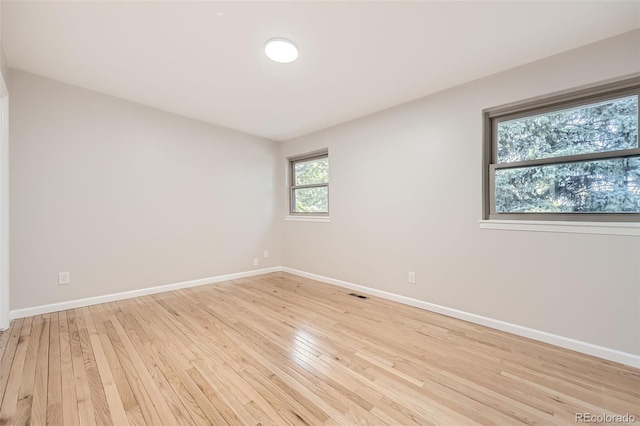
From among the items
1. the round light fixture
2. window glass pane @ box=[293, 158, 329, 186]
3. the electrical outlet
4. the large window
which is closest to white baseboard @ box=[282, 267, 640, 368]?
the large window

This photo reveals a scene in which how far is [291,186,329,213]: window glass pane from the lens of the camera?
421 centimetres

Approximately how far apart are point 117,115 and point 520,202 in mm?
4451

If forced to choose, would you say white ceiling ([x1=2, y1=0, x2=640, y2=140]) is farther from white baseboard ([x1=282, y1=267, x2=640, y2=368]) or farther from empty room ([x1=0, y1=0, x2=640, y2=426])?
white baseboard ([x1=282, y1=267, x2=640, y2=368])

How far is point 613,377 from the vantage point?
5.56 ft

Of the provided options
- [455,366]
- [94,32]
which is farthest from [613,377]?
[94,32]

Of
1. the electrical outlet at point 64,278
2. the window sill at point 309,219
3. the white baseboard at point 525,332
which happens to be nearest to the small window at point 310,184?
the window sill at point 309,219

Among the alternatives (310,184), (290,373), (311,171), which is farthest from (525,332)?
(311,171)

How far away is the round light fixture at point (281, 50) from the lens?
2075 mm

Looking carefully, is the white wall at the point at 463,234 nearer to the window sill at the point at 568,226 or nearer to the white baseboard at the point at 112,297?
the window sill at the point at 568,226

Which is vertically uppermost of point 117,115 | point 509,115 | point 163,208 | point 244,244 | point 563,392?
point 117,115

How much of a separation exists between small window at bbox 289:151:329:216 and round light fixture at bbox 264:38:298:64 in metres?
1.97

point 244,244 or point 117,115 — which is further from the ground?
point 117,115

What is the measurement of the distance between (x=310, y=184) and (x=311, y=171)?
228 millimetres

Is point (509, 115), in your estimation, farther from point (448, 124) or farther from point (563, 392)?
point (563, 392)
